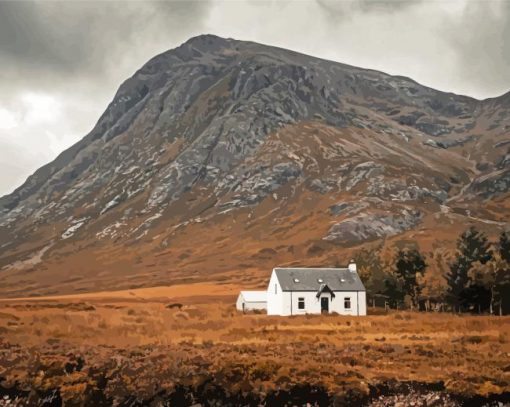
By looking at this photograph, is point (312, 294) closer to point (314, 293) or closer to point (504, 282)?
point (314, 293)

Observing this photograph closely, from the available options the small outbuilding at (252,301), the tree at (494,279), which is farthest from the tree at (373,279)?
the tree at (494,279)

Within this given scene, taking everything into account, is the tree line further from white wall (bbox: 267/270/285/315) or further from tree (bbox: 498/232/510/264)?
white wall (bbox: 267/270/285/315)

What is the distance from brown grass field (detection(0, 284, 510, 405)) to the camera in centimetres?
2841

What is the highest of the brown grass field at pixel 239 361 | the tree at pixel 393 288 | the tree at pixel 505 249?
the tree at pixel 505 249

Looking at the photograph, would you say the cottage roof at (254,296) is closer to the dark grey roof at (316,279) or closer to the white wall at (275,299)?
the white wall at (275,299)

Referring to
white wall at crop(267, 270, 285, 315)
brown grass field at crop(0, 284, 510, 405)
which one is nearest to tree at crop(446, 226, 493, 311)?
white wall at crop(267, 270, 285, 315)

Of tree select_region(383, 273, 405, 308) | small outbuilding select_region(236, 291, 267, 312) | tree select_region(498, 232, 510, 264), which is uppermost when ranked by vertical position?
tree select_region(498, 232, 510, 264)

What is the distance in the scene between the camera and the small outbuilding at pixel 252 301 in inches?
3866

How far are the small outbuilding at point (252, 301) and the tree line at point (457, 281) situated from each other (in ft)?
54.5

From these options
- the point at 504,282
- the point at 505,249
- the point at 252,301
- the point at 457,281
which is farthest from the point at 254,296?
the point at 505,249

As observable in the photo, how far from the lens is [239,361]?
33750 millimetres

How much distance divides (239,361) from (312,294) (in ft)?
176

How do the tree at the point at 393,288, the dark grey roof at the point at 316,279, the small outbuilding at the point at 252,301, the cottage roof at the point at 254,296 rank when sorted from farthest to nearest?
the cottage roof at the point at 254,296, the small outbuilding at the point at 252,301, the tree at the point at 393,288, the dark grey roof at the point at 316,279

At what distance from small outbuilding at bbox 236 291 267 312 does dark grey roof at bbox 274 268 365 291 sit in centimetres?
1218
